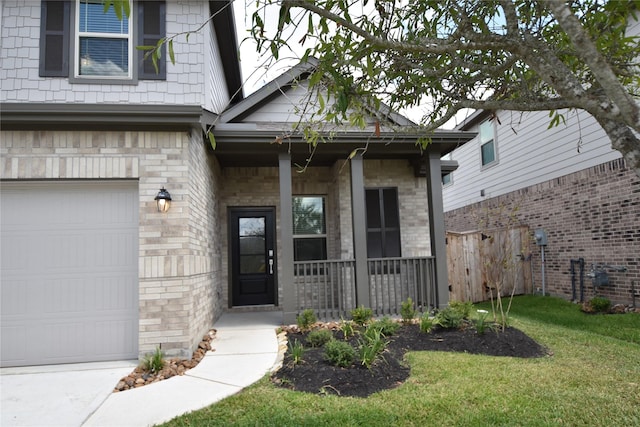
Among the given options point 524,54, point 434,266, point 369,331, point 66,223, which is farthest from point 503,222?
point 66,223

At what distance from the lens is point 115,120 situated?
481 centimetres

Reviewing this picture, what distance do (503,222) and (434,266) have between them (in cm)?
466

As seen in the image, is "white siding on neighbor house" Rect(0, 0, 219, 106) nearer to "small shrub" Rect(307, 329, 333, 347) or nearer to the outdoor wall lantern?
the outdoor wall lantern

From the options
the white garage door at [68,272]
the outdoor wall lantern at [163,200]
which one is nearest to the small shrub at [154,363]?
the white garage door at [68,272]

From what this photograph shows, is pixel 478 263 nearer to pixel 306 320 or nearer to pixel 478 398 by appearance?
A: pixel 306 320

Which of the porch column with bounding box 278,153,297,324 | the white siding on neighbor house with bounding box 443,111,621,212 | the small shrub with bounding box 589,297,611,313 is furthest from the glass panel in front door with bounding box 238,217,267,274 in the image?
the small shrub with bounding box 589,297,611,313

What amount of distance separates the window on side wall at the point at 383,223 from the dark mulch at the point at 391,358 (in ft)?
6.88

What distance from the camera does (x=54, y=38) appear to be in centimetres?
509

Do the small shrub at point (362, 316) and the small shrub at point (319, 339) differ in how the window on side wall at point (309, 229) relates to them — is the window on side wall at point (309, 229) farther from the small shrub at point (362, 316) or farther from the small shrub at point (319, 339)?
the small shrub at point (319, 339)

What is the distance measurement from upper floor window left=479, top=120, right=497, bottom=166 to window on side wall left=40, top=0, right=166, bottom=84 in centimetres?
966

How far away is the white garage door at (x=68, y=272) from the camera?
4797mm

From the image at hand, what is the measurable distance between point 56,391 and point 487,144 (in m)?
11.9

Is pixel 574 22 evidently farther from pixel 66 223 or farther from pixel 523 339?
pixel 66 223

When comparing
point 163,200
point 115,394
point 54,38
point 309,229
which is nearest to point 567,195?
point 309,229
